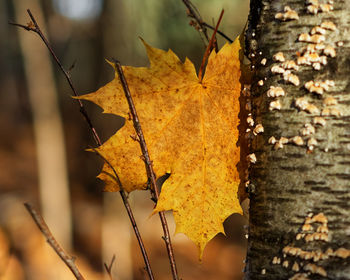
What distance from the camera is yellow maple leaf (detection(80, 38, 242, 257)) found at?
954mm

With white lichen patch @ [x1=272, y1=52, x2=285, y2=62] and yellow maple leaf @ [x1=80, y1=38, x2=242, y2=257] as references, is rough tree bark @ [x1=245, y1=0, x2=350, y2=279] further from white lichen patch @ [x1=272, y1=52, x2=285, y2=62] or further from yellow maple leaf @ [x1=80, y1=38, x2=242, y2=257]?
yellow maple leaf @ [x1=80, y1=38, x2=242, y2=257]

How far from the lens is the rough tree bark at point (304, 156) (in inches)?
31.0

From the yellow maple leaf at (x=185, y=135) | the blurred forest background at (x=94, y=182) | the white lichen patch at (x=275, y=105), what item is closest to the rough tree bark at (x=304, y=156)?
the white lichen patch at (x=275, y=105)

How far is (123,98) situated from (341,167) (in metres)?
0.59

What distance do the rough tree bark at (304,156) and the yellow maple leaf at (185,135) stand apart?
4.6 inches

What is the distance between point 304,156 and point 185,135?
0.33 m

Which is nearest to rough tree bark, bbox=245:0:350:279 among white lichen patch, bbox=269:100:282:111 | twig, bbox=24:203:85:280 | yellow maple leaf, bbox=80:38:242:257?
white lichen patch, bbox=269:100:282:111

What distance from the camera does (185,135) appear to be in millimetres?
994

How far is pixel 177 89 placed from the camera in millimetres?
997

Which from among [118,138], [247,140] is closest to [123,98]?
[118,138]

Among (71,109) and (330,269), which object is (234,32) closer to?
(330,269)

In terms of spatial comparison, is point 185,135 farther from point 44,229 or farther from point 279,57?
point 44,229

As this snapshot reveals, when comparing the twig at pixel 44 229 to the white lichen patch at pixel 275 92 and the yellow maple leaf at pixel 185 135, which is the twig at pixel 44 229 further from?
the white lichen patch at pixel 275 92

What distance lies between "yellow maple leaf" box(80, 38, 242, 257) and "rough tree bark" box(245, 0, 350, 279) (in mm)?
116
